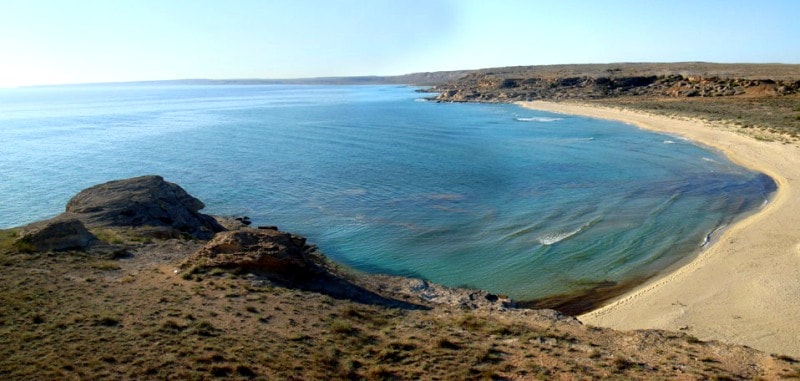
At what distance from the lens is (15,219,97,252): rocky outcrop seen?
1622cm

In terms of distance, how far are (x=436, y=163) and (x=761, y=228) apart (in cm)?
2448

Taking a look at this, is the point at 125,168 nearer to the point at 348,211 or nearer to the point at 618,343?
the point at 348,211

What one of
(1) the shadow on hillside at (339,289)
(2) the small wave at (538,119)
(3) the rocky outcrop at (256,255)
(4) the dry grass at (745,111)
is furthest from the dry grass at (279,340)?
(2) the small wave at (538,119)

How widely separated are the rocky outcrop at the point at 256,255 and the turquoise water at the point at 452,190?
522cm

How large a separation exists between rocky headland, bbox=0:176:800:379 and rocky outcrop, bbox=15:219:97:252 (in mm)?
39

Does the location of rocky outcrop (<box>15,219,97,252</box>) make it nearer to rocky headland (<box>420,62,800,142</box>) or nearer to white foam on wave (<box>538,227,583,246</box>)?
white foam on wave (<box>538,227,583,246</box>)

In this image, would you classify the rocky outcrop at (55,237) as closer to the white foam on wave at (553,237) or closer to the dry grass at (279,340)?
the dry grass at (279,340)

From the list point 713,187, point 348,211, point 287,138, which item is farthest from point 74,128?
point 713,187

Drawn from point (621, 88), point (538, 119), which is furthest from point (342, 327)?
point (621, 88)

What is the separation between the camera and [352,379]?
9539 millimetres

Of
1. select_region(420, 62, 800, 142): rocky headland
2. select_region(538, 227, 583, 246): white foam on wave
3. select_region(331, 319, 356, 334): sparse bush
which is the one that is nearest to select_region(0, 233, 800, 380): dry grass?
select_region(331, 319, 356, 334): sparse bush

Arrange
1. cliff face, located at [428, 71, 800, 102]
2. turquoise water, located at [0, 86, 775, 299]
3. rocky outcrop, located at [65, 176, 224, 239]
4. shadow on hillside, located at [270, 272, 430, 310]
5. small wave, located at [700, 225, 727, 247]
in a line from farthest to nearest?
cliff face, located at [428, 71, 800, 102], small wave, located at [700, 225, 727, 247], turquoise water, located at [0, 86, 775, 299], rocky outcrop, located at [65, 176, 224, 239], shadow on hillside, located at [270, 272, 430, 310]

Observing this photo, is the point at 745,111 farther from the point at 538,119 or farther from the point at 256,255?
the point at 256,255

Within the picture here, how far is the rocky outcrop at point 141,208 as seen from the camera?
2100 cm
